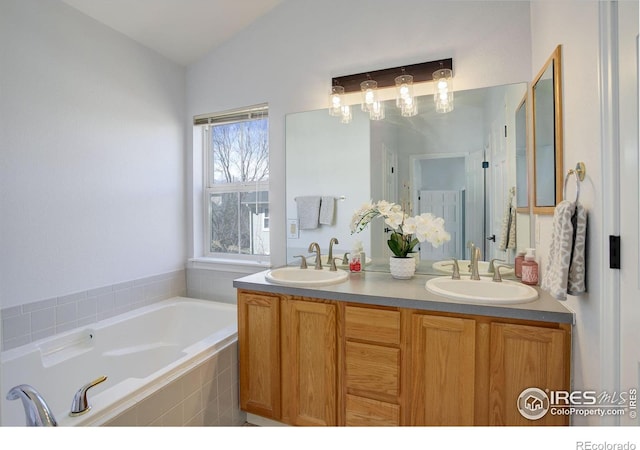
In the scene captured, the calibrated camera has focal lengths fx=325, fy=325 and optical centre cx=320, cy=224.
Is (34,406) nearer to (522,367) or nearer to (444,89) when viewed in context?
(522,367)

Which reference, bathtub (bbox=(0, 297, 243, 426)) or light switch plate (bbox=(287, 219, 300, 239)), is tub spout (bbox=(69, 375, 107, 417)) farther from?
light switch plate (bbox=(287, 219, 300, 239))

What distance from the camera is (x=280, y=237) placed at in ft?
8.20

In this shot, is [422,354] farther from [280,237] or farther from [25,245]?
[25,245]

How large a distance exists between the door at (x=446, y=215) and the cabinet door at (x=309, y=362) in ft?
2.53

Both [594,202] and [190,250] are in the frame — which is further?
[190,250]

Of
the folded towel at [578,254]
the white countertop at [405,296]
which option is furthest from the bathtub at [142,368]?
the folded towel at [578,254]

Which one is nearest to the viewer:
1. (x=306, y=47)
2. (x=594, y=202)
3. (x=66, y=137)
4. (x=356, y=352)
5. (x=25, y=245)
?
(x=594, y=202)

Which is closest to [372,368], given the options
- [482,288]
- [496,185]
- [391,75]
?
[482,288]

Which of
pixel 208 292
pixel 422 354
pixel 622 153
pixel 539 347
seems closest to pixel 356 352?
pixel 422 354

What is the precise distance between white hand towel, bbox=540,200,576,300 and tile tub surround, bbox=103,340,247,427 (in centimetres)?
163

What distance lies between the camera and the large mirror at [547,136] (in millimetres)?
1358

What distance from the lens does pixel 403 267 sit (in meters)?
1.91

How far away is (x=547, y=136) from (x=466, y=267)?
2.72ft

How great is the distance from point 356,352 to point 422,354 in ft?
1.05
